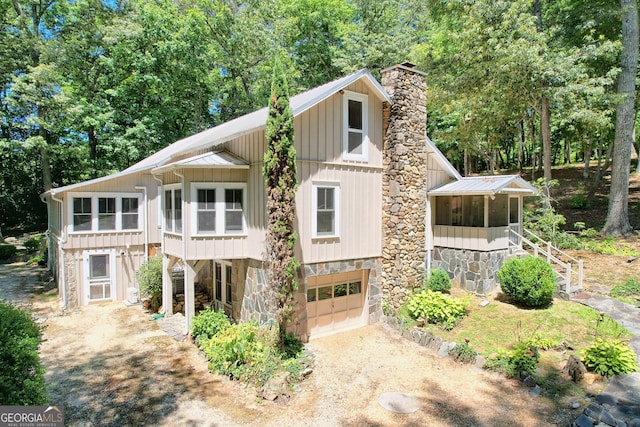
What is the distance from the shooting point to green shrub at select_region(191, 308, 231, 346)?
10.3 meters

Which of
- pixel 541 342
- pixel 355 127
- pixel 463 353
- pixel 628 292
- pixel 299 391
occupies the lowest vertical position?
pixel 299 391

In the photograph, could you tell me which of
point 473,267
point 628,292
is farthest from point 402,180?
point 628,292

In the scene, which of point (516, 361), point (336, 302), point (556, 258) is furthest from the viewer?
point (556, 258)

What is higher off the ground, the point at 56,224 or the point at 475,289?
the point at 56,224

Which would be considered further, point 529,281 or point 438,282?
point 438,282

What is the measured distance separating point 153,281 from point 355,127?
31.2 ft

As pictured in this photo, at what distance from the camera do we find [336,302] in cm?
1130

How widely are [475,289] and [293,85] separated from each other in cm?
1898

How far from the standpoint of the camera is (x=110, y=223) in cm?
1477

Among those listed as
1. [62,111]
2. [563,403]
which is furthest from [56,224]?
[563,403]

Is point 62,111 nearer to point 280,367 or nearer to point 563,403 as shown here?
point 280,367

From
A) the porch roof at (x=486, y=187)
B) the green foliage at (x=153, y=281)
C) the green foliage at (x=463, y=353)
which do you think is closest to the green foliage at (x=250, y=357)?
the green foliage at (x=463, y=353)

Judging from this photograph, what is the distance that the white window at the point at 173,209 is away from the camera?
38.2 feet

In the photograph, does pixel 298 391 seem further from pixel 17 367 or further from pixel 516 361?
pixel 17 367
